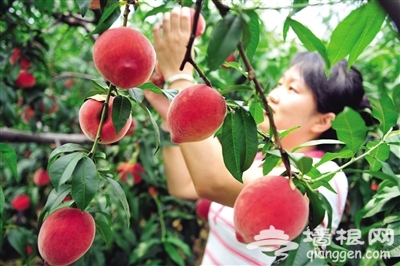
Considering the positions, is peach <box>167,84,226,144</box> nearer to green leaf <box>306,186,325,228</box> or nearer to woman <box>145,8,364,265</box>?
green leaf <box>306,186,325,228</box>

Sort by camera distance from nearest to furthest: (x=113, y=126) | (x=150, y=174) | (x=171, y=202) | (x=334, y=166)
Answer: (x=113, y=126), (x=334, y=166), (x=150, y=174), (x=171, y=202)

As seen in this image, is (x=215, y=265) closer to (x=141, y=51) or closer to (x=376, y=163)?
(x=376, y=163)

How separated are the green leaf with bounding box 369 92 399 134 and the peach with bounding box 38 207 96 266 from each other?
1.42 ft

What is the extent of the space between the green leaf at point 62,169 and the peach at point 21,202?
1.13m

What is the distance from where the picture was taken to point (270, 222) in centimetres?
43

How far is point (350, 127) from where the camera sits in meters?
0.48

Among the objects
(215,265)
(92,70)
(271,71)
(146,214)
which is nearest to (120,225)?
(146,214)

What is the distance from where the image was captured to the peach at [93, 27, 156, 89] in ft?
1.52

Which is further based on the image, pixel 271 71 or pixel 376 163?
pixel 271 71

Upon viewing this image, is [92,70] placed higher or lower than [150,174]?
lower

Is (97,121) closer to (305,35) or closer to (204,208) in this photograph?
(305,35)

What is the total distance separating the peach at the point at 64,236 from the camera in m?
0.53

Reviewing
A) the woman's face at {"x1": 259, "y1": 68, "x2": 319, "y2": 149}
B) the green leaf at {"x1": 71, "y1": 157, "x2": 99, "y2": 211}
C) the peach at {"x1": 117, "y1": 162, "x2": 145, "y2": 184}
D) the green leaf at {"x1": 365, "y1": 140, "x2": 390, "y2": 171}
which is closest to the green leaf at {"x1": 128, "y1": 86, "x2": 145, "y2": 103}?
the green leaf at {"x1": 71, "y1": 157, "x2": 99, "y2": 211}

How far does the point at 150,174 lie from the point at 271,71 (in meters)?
0.65
